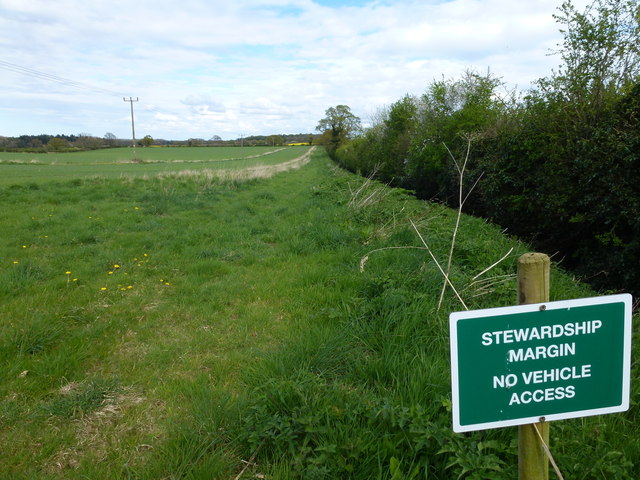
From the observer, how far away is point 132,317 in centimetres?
453

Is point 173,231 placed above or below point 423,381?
above

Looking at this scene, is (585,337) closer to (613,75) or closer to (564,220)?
(564,220)

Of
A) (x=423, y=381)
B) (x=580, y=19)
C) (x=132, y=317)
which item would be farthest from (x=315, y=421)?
(x=580, y=19)

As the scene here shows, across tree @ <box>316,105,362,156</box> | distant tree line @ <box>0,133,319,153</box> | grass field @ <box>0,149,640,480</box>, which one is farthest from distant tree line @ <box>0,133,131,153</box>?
grass field @ <box>0,149,640,480</box>

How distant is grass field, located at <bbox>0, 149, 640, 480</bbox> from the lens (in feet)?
7.32

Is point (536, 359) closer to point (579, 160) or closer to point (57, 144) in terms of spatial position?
point (579, 160)

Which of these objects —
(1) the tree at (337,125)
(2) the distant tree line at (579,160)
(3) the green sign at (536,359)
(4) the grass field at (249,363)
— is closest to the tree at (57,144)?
(1) the tree at (337,125)

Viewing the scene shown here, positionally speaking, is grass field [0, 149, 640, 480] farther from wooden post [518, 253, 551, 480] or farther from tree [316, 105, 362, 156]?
tree [316, 105, 362, 156]

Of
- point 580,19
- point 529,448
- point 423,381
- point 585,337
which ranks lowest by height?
point 423,381

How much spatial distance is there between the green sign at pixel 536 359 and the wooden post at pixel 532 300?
0.20ft

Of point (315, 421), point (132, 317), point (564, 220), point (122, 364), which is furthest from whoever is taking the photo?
point (564, 220)

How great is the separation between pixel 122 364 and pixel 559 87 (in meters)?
10.2

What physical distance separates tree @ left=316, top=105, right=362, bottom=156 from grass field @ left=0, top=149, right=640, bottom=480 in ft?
209

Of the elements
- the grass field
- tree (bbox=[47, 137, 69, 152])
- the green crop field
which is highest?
tree (bbox=[47, 137, 69, 152])
